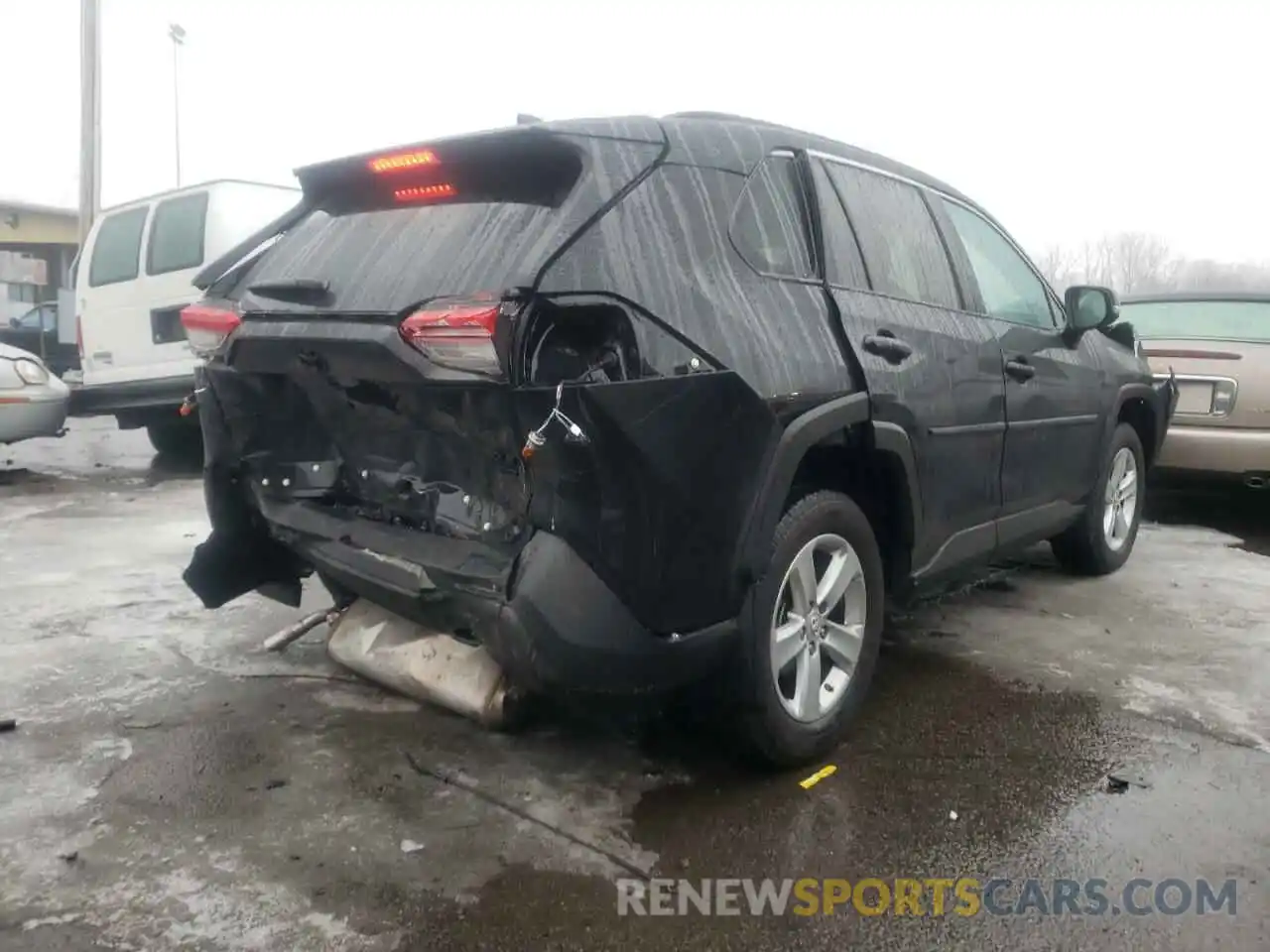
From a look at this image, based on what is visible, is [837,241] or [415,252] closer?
[415,252]

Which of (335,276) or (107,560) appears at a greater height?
(335,276)

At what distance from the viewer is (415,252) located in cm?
285

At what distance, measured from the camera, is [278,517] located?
3283 millimetres

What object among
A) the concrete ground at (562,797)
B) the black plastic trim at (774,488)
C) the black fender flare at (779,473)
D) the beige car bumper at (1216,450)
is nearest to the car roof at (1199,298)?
the beige car bumper at (1216,450)

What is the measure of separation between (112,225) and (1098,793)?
8.89 m

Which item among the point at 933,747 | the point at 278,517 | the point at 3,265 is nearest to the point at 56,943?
the point at 278,517

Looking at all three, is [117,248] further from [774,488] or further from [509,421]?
[774,488]

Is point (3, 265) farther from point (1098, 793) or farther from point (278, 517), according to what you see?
point (1098, 793)

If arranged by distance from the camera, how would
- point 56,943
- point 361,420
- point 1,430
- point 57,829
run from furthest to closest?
1. point 1,430
2. point 361,420
3. point 57,829
4. point 56,943

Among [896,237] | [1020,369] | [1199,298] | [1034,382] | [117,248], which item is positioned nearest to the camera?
[896,237]

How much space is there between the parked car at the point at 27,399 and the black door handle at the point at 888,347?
23.7ft

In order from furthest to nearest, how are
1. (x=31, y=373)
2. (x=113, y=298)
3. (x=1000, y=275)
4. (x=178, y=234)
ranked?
(x=113, y=298) < (x=178, y=234) < (x=31, y=373) < (x=1000, y=275)

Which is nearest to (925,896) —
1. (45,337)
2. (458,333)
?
(458,333)

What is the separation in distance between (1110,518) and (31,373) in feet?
25.4
